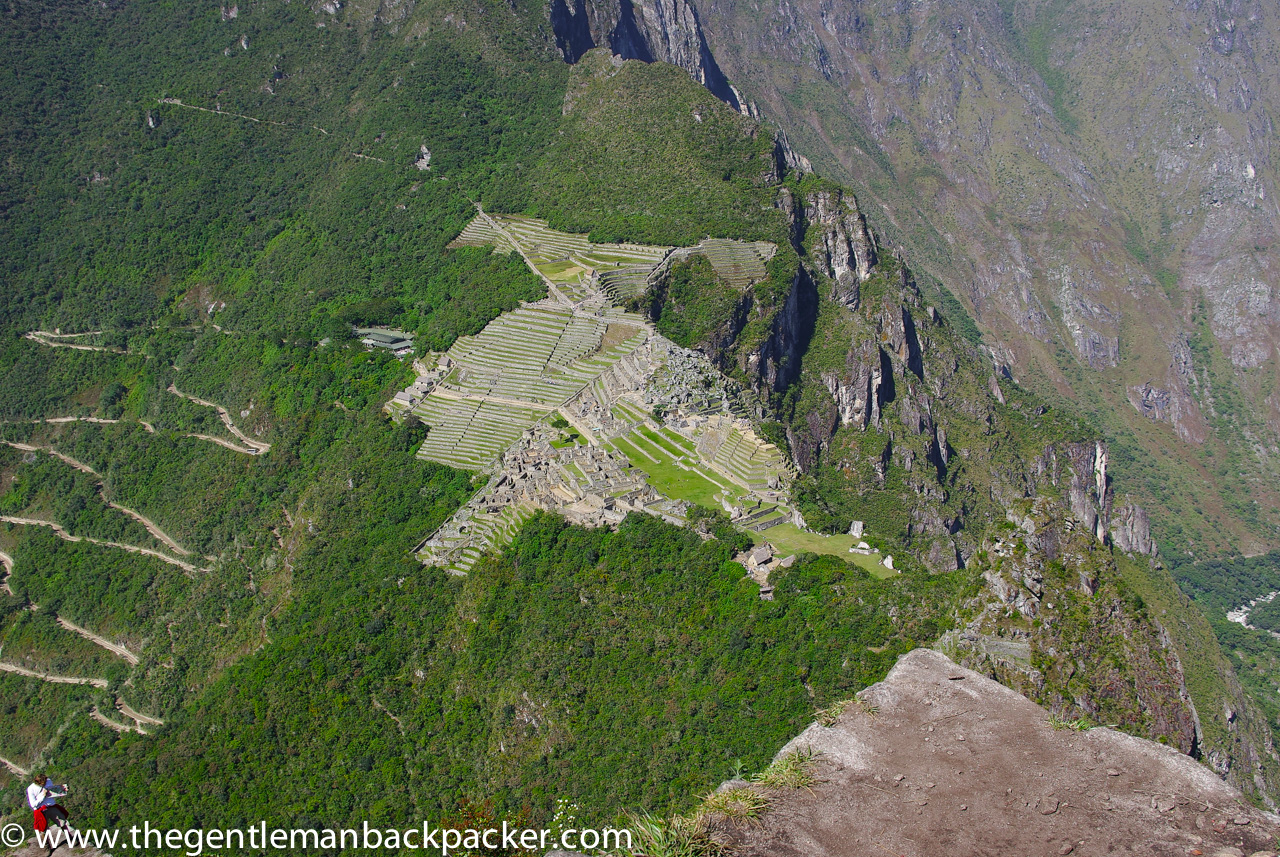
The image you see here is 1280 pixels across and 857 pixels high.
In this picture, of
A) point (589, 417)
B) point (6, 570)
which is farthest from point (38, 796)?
point (6, 570)

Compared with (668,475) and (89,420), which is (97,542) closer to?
(89,420)

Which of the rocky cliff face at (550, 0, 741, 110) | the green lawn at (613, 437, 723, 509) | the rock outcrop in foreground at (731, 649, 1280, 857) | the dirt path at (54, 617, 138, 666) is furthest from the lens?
the rocky cliff face at (550, 0, 741, 110)

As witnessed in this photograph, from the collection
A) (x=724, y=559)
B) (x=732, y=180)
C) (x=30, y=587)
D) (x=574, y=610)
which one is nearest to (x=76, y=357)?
(x=30, y=587)

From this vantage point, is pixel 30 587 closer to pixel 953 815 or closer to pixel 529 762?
pixel 529 762

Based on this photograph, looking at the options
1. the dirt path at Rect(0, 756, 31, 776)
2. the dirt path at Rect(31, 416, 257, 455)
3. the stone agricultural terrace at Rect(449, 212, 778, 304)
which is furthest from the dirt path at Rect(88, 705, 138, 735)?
the stone agricultural terrace at Rect(449, 212, 778, 304)

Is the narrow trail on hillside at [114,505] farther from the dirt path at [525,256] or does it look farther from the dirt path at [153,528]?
the dirt path at [525,256]

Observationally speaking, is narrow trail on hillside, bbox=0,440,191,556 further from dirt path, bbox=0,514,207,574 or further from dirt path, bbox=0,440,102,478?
dirt path, bbox=0,514,207,574
